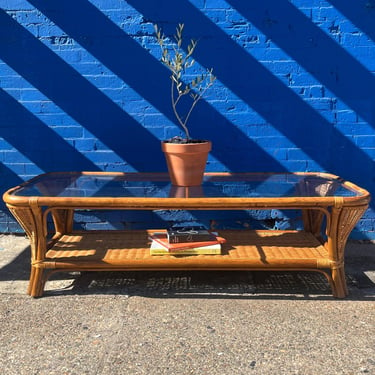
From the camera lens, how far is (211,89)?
3869 mm

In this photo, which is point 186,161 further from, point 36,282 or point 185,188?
point 36,282

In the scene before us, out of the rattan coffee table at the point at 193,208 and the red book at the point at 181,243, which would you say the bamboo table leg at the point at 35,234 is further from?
the red book at the point at 181,243

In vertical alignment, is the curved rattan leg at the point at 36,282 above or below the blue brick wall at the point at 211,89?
below

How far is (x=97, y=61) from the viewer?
387cm

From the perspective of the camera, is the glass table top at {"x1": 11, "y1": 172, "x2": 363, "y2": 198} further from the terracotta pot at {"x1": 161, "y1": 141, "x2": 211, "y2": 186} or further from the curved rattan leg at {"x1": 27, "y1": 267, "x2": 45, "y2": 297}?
the curved rattan leg at {"x1": 27, "y1": 267, "x2": 45, "y2": 297}

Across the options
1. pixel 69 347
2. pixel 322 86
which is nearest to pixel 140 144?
pixel 322 86

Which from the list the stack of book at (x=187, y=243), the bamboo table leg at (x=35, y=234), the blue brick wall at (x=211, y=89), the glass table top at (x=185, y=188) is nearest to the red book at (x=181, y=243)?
the stack of book at (x=187, y=243)

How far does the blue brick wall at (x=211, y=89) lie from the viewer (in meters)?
3.80

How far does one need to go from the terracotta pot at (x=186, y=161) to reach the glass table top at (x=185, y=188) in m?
0.08

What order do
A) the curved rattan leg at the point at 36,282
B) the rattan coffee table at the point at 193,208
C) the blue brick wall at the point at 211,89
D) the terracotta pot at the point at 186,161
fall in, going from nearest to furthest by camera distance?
the rattan coffee table at the point at 193,208 → the curved rattan leg at the point at 36,282 → the terracotta pot at the point at 186,161 → the blue brick wall at the point at 211,89

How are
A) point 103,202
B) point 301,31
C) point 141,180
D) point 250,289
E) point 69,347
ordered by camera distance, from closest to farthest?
point 69,347
point 103,202
point 250,289
point 141,180
point 301,31

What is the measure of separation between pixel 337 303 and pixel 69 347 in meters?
1.58

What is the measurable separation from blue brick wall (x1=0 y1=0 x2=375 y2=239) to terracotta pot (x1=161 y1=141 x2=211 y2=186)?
28.8 inches

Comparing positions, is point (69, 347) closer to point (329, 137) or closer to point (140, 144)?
point (140, 144)
